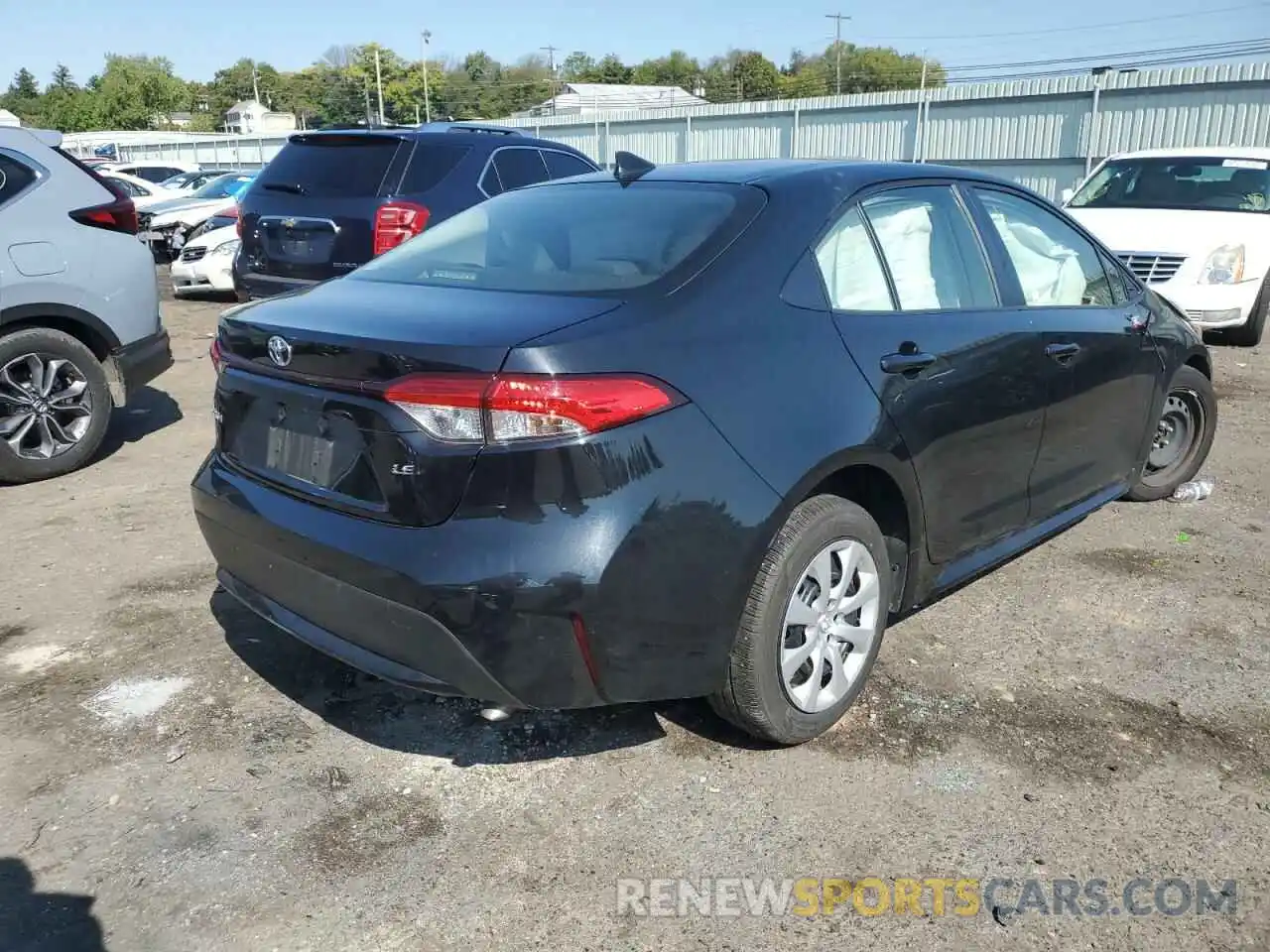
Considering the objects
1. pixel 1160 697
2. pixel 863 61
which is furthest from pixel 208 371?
pixel 863 61

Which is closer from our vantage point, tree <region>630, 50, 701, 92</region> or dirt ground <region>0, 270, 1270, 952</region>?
dirt ground <region>0, 270, 1270, 952</region>

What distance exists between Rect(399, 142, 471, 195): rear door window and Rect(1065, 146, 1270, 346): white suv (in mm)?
4872

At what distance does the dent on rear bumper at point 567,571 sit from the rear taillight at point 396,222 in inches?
177

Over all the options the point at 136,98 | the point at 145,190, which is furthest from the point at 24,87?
the point at 145,190

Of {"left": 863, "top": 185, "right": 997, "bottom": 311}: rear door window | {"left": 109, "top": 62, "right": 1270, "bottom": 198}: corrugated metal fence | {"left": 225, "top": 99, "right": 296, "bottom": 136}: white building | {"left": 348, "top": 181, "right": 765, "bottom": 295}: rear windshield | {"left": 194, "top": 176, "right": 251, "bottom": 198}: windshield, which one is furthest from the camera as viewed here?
{"left": 225, "top": 99, "right": 296, "bottom": 136}: white building

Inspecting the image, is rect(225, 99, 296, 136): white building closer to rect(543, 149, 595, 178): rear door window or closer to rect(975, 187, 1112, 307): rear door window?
rect(543, 149, 595, 178): rear door window

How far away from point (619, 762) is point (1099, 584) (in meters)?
2.39

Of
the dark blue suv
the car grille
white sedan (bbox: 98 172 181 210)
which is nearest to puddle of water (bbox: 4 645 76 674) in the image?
the dark blue suv

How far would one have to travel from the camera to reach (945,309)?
3320mm

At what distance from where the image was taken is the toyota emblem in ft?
8.84

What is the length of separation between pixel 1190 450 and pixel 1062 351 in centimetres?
202

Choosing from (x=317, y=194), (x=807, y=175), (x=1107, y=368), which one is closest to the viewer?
(x=807, y=175)

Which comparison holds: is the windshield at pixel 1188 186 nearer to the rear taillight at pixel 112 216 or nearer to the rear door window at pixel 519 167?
the rear door window at pixel 519 167

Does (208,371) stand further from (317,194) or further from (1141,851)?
(1141,851)
